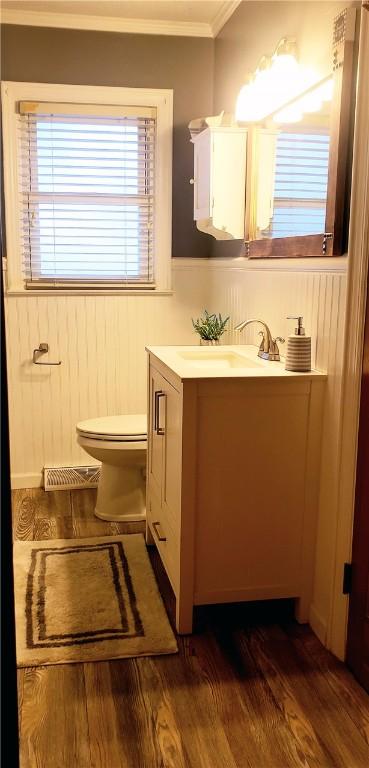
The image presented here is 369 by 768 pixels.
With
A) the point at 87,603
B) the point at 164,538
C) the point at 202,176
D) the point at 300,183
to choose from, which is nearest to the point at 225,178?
the point at 202,176

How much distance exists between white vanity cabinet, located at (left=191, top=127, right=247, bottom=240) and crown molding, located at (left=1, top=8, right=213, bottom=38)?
743 mm

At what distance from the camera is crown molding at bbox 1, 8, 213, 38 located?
11.0 feet

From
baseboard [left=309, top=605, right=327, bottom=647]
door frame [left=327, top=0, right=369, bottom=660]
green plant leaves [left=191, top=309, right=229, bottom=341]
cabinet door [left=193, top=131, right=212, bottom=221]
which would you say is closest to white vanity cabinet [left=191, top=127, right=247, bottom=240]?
cabinet door [left=193, top=131, right=212, bottom=221]

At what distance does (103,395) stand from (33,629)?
1690mm

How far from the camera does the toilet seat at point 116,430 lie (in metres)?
3.04

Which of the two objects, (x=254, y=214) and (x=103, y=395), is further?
(x=103, y=395)

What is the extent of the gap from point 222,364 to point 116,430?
2.03 ft

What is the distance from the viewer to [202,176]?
319 centimetres

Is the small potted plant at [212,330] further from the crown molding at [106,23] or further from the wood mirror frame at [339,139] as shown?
the crown molding at [106,23]

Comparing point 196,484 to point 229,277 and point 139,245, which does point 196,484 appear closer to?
point 229,277

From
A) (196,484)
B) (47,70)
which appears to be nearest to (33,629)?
(196,484)

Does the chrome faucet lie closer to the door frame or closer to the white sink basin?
the white sink basin

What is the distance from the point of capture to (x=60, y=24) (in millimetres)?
3389

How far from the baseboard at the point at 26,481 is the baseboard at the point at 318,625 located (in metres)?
1.88
